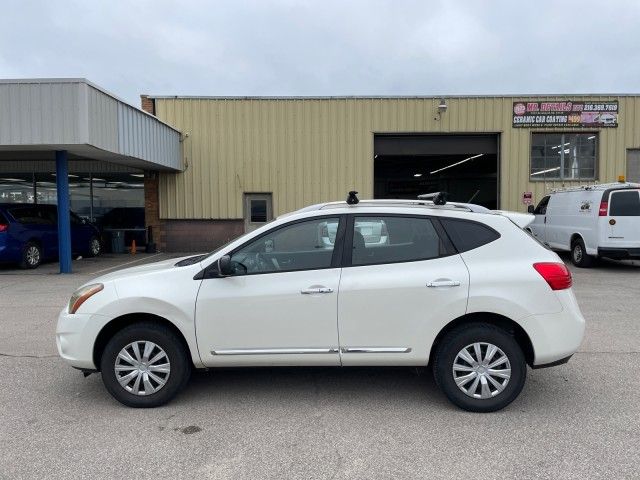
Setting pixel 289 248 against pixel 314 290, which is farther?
pixel 289 248

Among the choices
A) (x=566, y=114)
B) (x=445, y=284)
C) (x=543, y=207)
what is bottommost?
(x=445, y=284)

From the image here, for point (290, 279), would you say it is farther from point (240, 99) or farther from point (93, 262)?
point (240, 99)

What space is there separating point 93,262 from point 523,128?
14.2 metres

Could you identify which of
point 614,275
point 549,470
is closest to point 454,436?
point 549,470

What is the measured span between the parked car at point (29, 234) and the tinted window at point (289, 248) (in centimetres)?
1073

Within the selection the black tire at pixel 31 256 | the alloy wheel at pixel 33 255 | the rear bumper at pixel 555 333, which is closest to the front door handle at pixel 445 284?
the rear bumper at pixel 555 333

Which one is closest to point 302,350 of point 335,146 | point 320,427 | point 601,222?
point 320,427

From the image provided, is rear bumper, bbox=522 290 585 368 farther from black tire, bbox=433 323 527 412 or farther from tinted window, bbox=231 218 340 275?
tinted window, bbox=231 218 340 275

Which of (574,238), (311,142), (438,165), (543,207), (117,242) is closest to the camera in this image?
(574,238)

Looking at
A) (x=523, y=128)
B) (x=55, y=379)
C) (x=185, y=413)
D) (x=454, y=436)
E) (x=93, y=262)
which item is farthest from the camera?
(x=523, y=128)

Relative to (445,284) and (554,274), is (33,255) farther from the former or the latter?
(554,274)

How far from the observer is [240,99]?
55.1 ft

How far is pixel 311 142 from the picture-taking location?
16844 mm

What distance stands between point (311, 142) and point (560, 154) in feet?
27.7
